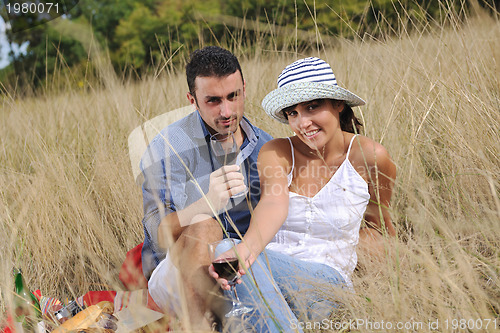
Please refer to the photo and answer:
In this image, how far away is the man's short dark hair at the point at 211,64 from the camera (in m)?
2.47

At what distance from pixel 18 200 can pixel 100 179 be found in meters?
0.58

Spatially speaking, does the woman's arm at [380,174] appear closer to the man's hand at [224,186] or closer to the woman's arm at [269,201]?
the woman's arm at [269,201]

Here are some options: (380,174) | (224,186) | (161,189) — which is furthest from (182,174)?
(380,174)

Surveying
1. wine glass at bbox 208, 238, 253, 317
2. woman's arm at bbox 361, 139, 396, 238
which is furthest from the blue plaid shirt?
woman's arm at bbox 361, 139, 396, 238

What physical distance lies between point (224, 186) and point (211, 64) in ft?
2.68

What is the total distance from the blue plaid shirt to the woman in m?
0.39

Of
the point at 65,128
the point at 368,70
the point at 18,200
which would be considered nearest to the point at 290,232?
the point at 18,200

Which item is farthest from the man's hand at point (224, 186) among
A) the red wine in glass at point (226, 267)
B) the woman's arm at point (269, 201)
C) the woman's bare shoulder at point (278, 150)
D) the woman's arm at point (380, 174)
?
the woman's arm at point (380, 174)

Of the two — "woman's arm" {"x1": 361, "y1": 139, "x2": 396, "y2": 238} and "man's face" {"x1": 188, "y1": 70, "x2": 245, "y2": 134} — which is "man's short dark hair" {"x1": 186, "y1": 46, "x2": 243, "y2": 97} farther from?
"woman's arm" {"x1": 361, "y1": 139, "x2": 396, "y2": 238}

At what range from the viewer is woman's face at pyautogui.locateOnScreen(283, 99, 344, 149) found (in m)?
2.09

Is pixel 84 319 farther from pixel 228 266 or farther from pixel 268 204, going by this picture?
pixel 268 204

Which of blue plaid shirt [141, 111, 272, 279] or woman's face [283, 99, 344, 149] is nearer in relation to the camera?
woman's face [283, 99, 344, 149]

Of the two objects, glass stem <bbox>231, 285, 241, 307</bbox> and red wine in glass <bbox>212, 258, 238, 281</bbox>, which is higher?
red wine in glass <bbox>212, 258, 238, 281</bbox>

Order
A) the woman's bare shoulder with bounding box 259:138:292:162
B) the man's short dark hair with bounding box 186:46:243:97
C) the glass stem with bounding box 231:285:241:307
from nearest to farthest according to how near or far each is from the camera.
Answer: the glass stem with bounding box 231:285:241:307, the woman's bare shoulder with bounding box 259:138:292:162, the man's short dark hair with bounding box 186:46:243:97
